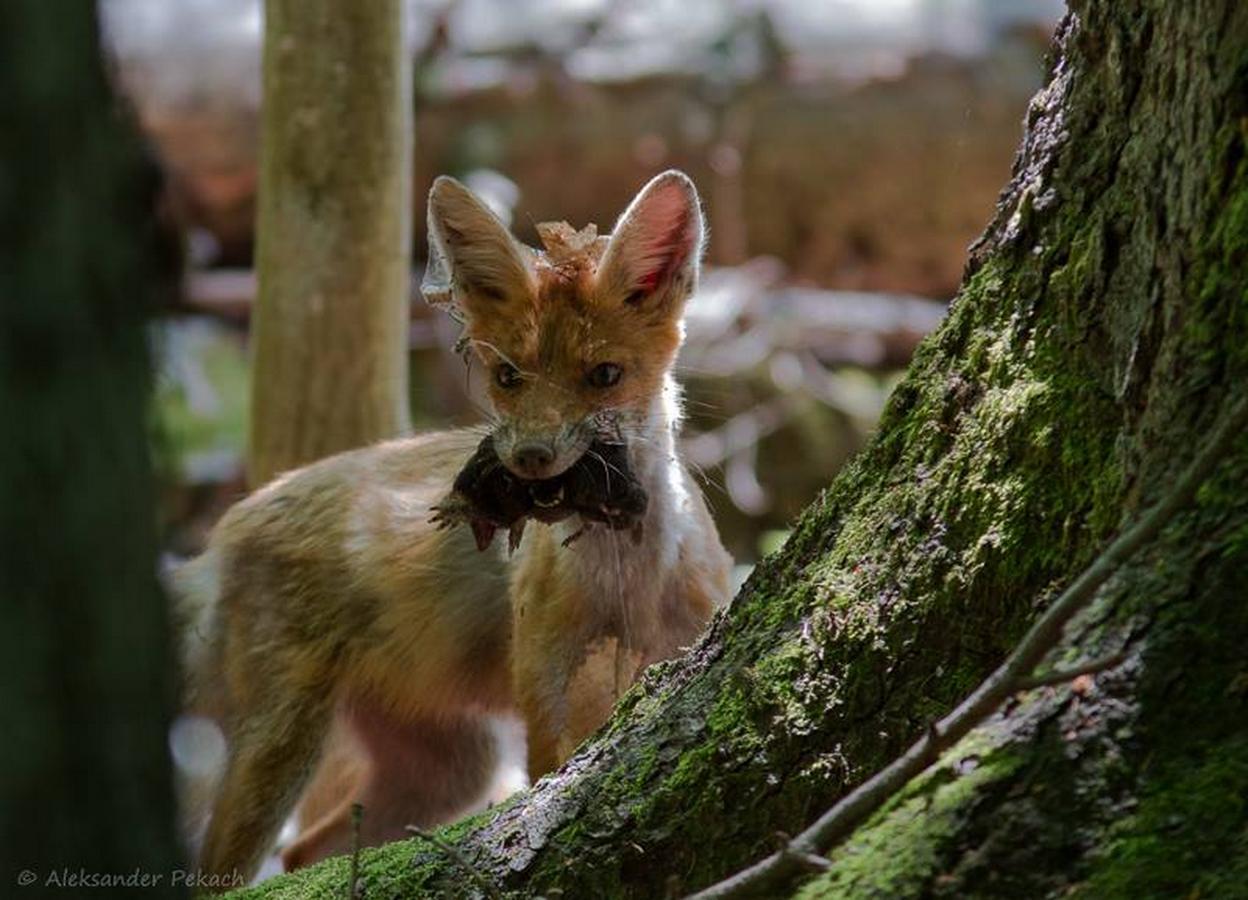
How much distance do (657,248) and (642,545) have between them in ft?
3.18

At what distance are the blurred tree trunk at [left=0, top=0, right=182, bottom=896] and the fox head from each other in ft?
11.4

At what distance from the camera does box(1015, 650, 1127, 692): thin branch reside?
8.91ft

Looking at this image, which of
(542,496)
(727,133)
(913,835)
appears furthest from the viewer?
(727,133)

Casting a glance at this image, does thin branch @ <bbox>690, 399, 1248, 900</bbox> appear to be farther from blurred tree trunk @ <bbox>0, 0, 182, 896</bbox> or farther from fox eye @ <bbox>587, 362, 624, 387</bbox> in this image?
fox eye @ <bbox>587, 362, 624, 387</bbox>

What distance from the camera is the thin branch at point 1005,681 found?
2727 mm

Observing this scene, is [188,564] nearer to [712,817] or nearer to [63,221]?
[712,817]

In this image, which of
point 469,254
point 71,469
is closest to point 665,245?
point 469,254

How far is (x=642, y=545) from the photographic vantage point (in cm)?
596

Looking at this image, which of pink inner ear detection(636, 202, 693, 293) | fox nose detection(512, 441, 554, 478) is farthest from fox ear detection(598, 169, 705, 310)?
fox nose detection(512, 441, 554, 478)

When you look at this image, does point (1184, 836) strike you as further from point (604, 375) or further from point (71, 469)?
point (604, 375)

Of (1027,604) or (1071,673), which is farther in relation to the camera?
(1027,604)

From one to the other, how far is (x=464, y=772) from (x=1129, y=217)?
4.40m

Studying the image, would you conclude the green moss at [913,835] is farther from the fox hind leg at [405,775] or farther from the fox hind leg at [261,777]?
the fox hind leg at [405,775]

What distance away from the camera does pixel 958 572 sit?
3.42m
